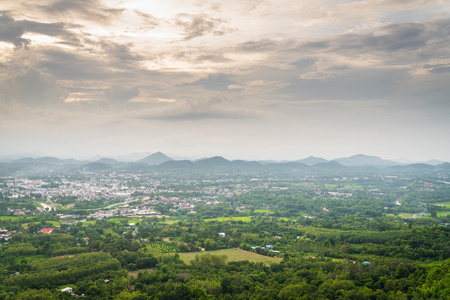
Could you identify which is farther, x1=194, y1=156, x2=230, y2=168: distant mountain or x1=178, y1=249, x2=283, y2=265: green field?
x1=194, y1=156, x2=230, y2=168: distant mountain

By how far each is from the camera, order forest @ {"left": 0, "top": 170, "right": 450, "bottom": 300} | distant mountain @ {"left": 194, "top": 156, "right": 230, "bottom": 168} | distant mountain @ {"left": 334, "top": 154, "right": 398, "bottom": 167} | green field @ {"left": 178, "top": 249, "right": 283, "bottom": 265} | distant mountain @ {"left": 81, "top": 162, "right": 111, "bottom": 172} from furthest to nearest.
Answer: distant mountain @ {"left": 334, "top": 154, "right": 398, "bottom": 167} < distant mountain @ {"left": 194, "top": 156, "right": 230, "bottom": 168} < distant mountain @ {"left": 81, "top": 162, "right": 111, "bottom": 172} < green field @ {"left": 178, "top": 249, "right": 283, "bottom": 265} < forest @ {"left": 0, "top": 170, "right": 450, "bottom": 300}

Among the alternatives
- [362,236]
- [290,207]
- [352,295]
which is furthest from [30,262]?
[290,207]

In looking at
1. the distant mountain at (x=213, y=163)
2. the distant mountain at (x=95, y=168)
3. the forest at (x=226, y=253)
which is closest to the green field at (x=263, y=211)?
the forest at (x=226, y=253)

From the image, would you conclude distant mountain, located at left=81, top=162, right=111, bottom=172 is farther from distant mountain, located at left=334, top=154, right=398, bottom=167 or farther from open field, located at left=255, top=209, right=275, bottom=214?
distant mountain, located at left=334, top=154, right=398, bottom=167

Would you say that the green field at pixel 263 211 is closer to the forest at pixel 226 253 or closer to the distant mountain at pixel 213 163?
the forest at pixel 226 253

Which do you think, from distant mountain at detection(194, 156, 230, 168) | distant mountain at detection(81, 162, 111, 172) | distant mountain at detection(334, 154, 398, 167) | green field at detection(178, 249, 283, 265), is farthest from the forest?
distant mountain at detection(334, 154, 398, 167)

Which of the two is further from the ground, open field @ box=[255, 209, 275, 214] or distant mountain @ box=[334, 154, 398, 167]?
distant mountain @ box=[334, 154, 398, 167]

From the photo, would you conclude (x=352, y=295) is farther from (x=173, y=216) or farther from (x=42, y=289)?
(x=173, y=216)

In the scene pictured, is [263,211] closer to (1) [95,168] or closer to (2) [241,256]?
(2) [241,256]

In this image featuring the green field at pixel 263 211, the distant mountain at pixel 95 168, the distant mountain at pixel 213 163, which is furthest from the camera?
the distant mountain at pixel 213 163

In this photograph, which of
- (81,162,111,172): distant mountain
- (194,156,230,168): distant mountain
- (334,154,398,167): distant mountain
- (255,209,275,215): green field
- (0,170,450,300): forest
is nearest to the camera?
(0,170,450,300): forest

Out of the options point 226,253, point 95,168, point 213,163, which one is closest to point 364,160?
point 213,163
